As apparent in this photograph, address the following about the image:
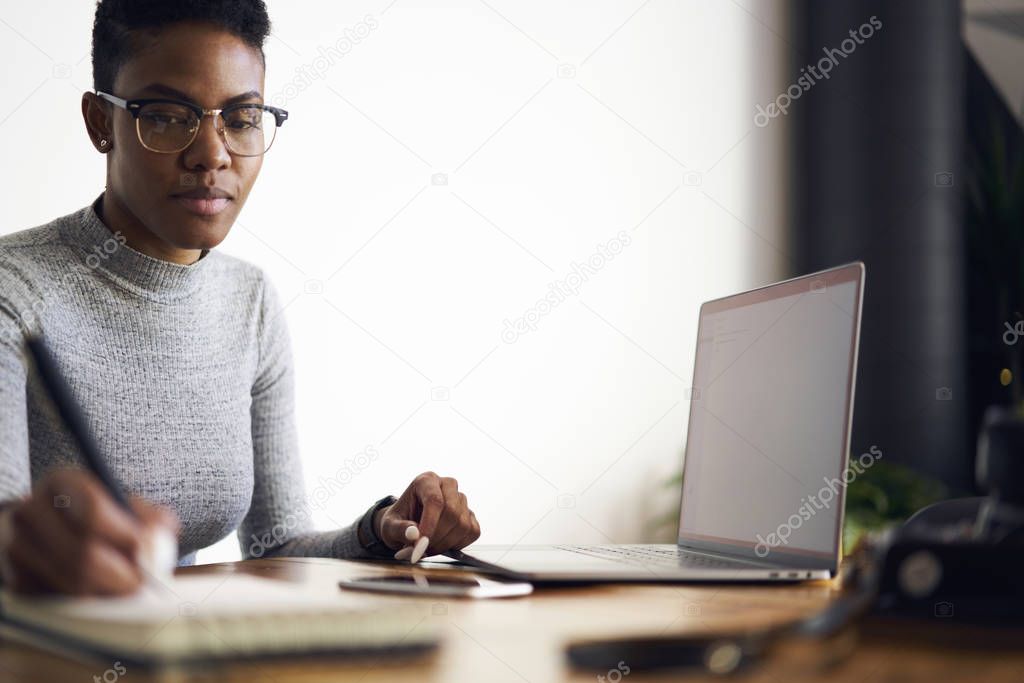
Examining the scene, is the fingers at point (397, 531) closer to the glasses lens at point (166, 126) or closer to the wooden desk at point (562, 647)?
the wooden desk at point (562, 647)

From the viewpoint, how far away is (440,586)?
0.92 m

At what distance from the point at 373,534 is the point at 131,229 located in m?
0.56

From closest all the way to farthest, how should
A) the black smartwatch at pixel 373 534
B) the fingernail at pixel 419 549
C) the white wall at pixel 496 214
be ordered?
the fingernail at pixel 419 549 → the black smartwatch at pixel 373 534 → the white wall at pixel 496 214

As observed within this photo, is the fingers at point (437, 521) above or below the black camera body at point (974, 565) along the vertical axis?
above

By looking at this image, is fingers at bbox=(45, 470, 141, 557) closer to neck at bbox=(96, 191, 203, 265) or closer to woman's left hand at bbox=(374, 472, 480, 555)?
woman's left hand at bbox=(374, 472, 480, 555)

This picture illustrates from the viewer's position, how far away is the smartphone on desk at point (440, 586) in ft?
2.84

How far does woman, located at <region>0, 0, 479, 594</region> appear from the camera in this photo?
1.31m

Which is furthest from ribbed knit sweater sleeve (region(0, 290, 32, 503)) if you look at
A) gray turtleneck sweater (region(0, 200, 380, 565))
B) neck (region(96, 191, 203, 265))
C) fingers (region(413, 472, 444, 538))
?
fingers (region(413, 472, 444, 538))

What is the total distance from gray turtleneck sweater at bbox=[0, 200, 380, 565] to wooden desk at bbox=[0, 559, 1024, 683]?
562 millimetres

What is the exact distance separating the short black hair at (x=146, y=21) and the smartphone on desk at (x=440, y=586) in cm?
81

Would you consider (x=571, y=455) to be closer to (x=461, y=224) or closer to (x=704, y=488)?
(x=461, y=224)

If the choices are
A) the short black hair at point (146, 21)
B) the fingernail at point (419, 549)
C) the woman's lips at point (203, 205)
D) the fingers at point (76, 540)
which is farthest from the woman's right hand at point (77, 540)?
the short black hair at point (146, 21)

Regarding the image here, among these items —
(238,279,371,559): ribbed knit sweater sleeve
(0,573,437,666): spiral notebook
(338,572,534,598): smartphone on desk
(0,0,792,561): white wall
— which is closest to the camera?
(0,573,437,666): spiral notebook

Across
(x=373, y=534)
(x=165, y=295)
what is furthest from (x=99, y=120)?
(x=373, y=534)
